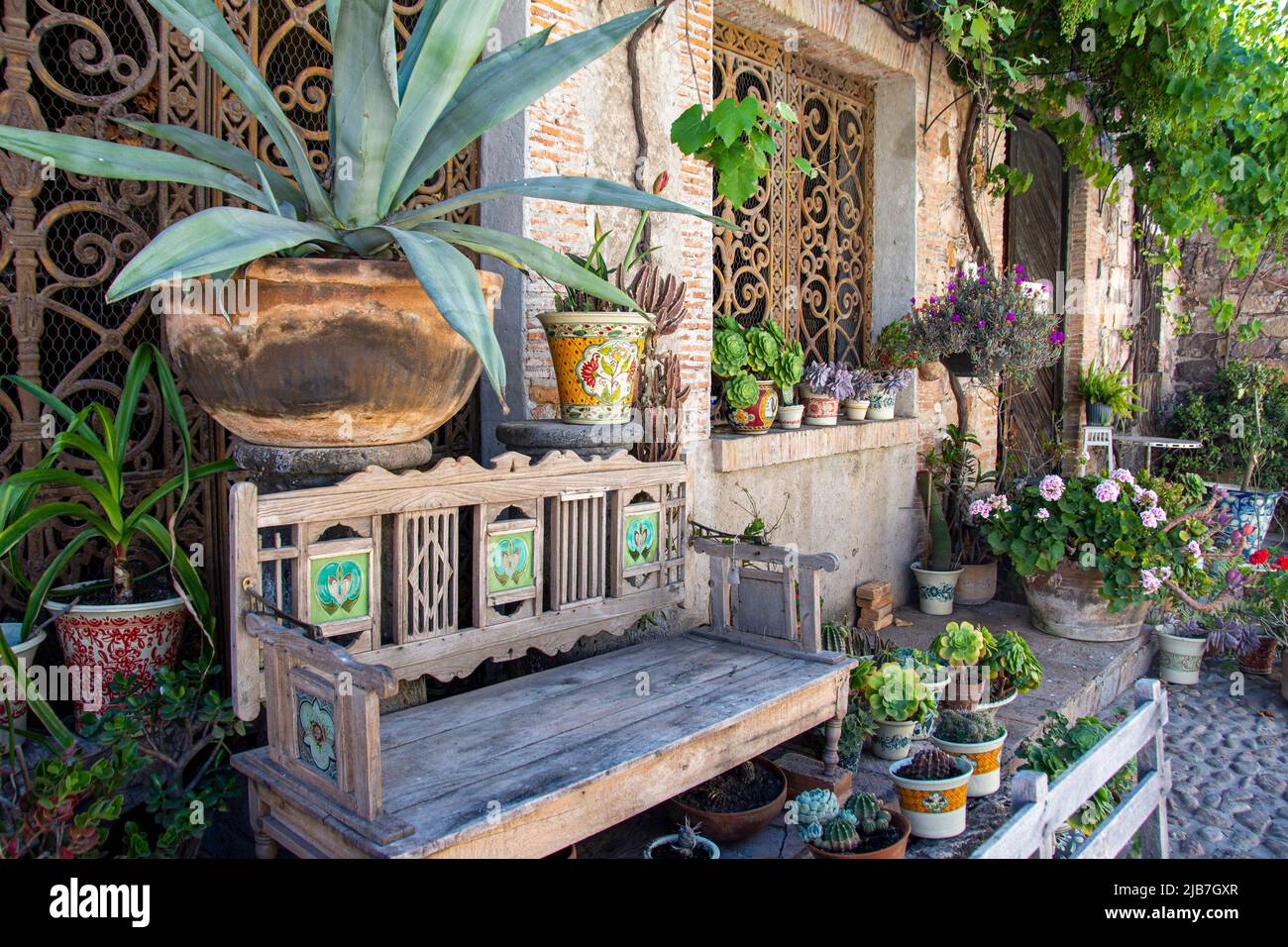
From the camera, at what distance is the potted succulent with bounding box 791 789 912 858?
2.58 meters

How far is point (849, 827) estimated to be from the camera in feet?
8.52

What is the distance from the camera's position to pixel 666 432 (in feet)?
11.1

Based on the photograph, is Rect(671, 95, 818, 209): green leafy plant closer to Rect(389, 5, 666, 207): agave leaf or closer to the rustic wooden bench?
Rect(389, 5, 666, 207): agave leaf

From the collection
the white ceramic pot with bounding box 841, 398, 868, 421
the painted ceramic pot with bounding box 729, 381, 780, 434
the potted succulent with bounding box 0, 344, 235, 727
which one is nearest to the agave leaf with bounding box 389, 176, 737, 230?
the potted succulent with bounding box 0, 344, 235, 727

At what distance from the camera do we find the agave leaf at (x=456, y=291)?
1957mm

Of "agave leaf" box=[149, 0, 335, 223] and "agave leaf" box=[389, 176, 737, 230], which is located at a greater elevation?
"agave leaf" box=[149, 0, 335, 223]

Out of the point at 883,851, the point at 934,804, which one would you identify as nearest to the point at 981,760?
the point at 934,804

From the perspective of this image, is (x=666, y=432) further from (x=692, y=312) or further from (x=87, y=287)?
(x=87, y=287)

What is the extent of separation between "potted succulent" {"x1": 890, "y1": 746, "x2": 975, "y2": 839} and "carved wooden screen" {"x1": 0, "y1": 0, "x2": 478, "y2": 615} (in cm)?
227

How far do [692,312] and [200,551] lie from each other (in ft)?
7.59

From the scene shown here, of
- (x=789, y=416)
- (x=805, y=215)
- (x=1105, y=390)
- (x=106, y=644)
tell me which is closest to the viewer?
(x=106, y=644)

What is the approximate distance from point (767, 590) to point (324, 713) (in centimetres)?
179

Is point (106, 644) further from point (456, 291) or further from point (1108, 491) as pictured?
point (1108, 491)

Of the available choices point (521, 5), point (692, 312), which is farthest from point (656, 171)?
point (521, 5)
